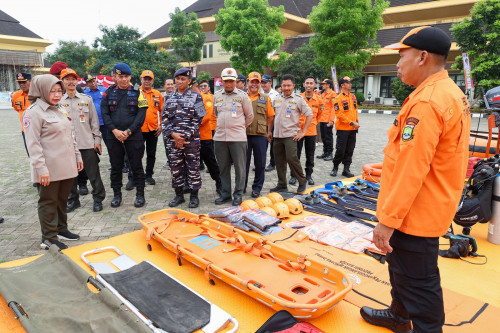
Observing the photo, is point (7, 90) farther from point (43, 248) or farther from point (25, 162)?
point (43, 248)

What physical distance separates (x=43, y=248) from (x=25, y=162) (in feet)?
19.3

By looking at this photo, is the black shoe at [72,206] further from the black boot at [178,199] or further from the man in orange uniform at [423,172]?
the man in orange uniform at [423,172]

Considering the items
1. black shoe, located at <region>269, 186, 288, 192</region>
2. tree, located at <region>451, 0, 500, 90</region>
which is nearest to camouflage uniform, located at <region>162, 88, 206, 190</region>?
black shoe, located at <region>269, 186, 288, 192</region>

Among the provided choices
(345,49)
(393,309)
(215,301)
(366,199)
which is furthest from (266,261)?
(345,49)

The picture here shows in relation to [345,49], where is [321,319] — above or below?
below

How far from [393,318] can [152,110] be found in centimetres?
564

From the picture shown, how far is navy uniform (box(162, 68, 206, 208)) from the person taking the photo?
16.8ft

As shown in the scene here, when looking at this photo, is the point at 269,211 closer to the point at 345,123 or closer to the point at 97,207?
the point at 97,207

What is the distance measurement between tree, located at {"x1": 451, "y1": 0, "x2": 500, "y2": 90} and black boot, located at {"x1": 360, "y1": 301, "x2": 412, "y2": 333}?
20.4 m

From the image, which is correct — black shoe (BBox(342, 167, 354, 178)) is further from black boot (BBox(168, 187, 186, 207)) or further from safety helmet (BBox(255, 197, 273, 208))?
black boot (BBox(168, 187, 186, 207))

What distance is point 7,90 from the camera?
3712 centimetres

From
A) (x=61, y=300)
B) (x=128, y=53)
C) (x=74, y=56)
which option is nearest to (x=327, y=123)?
(x=61, y=300)

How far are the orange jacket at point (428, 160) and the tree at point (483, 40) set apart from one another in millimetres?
20522

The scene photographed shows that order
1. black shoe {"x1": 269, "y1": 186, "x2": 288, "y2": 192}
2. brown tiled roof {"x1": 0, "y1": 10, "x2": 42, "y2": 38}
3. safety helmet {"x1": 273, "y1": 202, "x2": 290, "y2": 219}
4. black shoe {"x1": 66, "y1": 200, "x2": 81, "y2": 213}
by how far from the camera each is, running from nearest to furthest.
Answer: safety helmet {"x1": 273, "y1": 202, "x2": 290, "y2": 219} < black shoe {"x1": 66, "y1": 200, "x2": 81, "y2": 213} < black shoe {"x1": 269, "y1": 186, "x2": 288, "y2": 192} < brown tiled roof {"x1": 0, "y1": 10, "x2": 42, "y2": 38}
